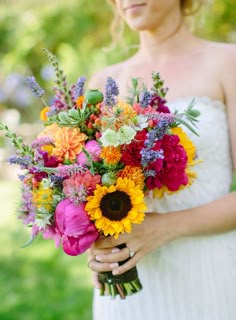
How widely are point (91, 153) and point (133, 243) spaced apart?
41 centimetres

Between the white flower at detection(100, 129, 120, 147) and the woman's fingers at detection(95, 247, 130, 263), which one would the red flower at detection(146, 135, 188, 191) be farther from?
the woman's fingers at detection(95, 247, 130, 263)

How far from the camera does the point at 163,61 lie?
2.58 m

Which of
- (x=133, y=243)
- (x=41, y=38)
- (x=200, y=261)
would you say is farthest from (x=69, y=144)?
(x=41, y=38)

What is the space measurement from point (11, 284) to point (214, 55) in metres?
→ 3.20

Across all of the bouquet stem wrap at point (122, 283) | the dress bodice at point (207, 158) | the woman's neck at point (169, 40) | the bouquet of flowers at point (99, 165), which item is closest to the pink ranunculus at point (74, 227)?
the bouquet of flowers at point (99, 165)

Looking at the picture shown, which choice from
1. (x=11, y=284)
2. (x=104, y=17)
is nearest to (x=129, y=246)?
(x=11, y=284)

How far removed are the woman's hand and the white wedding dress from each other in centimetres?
17

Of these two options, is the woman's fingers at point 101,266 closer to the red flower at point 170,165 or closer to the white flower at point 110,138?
the red flower at point 170,165

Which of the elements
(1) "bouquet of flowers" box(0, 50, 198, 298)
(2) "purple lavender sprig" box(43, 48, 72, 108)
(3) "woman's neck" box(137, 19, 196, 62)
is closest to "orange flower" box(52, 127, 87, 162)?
(1) "bouquet of flowers" box(0, 50, 198, 298)

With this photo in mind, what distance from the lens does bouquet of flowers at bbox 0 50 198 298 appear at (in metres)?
1.85

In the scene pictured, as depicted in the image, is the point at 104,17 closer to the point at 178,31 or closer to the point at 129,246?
the point at 178,31

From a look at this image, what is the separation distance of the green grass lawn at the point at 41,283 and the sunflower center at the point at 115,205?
2171 millimetres

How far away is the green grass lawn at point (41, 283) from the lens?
14.1 ft

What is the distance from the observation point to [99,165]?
190 cm
